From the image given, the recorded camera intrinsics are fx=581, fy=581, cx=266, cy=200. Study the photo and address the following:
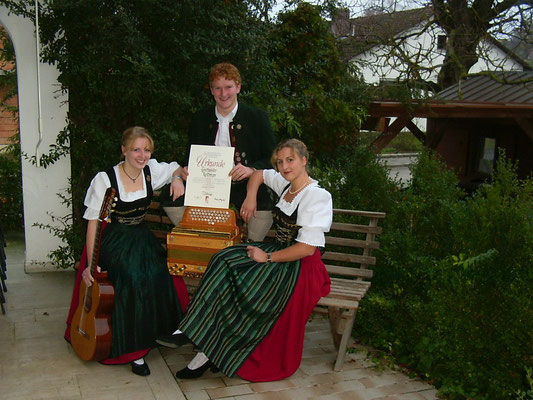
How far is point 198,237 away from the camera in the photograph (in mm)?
3953

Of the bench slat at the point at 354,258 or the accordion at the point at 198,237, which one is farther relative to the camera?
the bench slat at the point at 354,258

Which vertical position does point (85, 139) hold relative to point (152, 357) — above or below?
above

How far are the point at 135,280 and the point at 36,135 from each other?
8.71 ft

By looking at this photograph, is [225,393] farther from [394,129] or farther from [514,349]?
[394,129]

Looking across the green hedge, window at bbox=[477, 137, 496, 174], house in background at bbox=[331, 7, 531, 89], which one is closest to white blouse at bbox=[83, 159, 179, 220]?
the green hedge

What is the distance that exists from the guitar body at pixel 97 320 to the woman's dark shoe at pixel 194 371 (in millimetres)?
514

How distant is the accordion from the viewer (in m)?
3.95

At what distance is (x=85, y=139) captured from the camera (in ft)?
19.5

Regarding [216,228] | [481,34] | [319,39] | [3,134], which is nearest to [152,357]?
[216,228]

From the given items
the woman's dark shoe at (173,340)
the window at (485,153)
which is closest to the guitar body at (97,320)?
the woman's dark shoe at (173,340)

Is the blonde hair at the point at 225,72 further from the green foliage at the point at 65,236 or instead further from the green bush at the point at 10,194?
the green bush at the point at 10,194

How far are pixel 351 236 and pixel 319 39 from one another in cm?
288

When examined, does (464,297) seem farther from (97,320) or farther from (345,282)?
(97,320)

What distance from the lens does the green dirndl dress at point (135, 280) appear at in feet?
12.8
